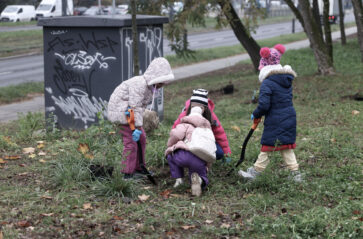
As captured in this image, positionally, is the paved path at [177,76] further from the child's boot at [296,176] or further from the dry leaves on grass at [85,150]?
the child's boot at [296,176]

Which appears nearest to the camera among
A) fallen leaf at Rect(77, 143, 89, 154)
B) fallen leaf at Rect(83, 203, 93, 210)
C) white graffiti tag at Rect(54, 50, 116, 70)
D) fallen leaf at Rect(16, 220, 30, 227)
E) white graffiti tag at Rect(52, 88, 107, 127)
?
fallen leaf at Rect(16, 220, 30, 227)

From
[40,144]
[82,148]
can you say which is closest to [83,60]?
[40,144]

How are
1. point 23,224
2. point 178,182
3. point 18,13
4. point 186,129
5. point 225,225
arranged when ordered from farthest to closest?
point 18,13 → point 178,182 → point 186,129 → point 225,225 → point 23,224

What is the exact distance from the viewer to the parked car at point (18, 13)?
40000 mm

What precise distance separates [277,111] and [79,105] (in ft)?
14.3

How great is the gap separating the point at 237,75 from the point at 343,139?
30.7ft

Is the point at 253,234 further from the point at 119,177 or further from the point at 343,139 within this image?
the point at 343,139

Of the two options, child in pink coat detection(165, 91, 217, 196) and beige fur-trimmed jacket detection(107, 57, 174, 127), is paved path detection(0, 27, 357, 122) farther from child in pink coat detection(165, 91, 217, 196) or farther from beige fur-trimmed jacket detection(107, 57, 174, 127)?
child in pink coat detection(165, 91, 217, 196)

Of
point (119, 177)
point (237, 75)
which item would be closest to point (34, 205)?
point (119, 177)

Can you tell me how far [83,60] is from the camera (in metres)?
9.18

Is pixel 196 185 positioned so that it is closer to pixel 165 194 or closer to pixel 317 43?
pixel 165 194

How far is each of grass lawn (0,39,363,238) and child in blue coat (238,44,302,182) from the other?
253 mm

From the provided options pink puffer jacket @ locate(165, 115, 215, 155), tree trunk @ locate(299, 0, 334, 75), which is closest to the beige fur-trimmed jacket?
pink puffer jacket @ locate(165, 115, 215, 155)

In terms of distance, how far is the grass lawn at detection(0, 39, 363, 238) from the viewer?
4566 mm
